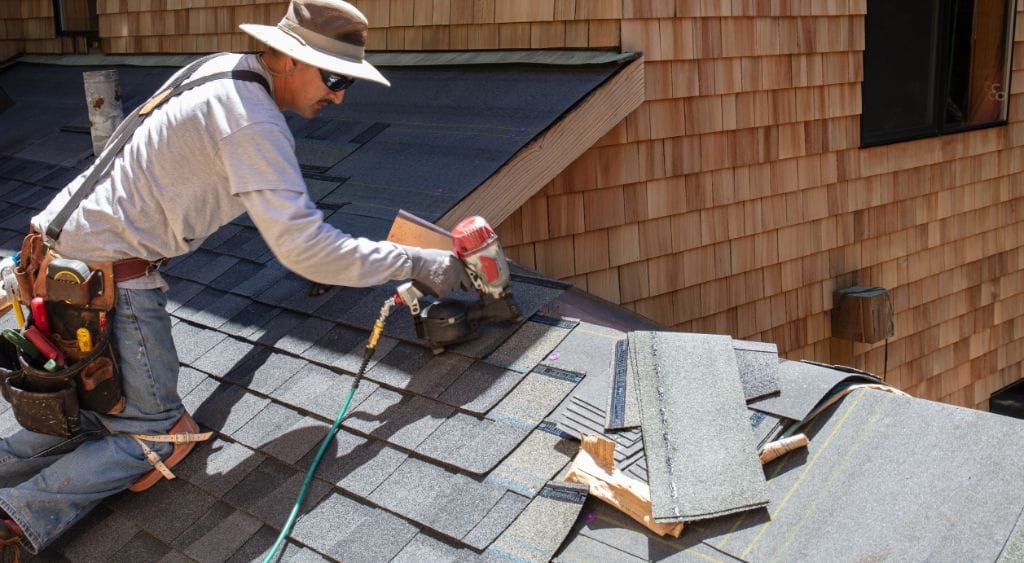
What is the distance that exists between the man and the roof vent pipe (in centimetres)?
262

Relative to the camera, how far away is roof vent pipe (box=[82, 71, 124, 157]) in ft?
18.4

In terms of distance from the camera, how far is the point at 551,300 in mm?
3611

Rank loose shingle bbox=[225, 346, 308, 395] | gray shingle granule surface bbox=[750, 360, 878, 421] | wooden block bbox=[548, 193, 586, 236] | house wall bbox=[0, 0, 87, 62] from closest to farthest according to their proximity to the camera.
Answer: gray shingle granule surface bbox=[750, 360, 878, 421]
loose shingle bbox=[225, 346, 308, 395]
wooden block bbox=[548, 193, 586, 236]
house wall bbox=[0, 0, 87, 62]

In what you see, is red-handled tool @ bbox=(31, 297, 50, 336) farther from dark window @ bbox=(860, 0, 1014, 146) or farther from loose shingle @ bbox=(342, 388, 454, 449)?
dark window @ bbox=(860, 0, 1014, 146)

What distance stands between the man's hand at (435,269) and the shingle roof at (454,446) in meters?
0.24

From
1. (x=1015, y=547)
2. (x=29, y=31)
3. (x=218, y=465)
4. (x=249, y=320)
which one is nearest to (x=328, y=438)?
(x=218, y=465)

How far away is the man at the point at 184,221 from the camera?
2965 millimetres

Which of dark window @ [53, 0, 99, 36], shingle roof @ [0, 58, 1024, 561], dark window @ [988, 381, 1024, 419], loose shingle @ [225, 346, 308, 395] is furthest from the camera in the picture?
A: dark window @ [53, 0, 99, 36]

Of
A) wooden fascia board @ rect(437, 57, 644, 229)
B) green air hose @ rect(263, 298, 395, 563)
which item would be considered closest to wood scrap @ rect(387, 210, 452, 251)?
green air hose @ rect(263, 298, 395, 563)

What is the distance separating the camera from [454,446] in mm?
2936

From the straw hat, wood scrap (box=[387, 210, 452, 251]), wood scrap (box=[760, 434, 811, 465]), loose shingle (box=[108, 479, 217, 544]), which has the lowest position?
loose shingle (box=[108, 479, 217, 544])

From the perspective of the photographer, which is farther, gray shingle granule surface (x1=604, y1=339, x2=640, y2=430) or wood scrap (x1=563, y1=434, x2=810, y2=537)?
gray shingle granule surface (x1=604, y1=339, x2=640, y2=430)

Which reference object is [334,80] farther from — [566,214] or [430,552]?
[566,214]

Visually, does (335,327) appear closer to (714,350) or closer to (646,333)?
(646,333)
